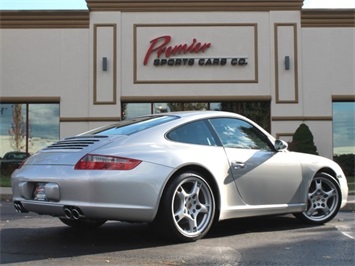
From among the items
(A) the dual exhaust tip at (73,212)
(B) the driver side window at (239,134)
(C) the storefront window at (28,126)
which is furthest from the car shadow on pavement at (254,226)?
(C) the storefront window at (28,126)

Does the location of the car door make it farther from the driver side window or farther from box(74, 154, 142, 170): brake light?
box(74, 154, 142, 170): brake light

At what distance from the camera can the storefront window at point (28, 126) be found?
17.3m

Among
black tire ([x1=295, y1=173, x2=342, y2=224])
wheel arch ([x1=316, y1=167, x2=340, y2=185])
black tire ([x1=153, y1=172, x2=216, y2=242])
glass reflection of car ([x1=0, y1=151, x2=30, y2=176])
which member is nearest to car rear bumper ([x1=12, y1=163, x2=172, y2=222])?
black tire ([x1=153, y1=172, x2=216, y2=242])

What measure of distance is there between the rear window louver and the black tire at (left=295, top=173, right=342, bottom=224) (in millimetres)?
2818

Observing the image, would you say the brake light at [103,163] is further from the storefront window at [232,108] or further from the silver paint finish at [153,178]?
the storefront window at [232,108]

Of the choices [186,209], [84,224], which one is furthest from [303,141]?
[186,209]

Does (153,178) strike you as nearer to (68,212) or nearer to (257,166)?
(68,212)

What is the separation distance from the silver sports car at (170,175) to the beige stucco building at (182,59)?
10.9 m

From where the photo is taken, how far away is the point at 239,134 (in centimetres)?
575

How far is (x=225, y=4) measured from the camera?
16922mm

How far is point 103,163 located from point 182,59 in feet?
41.3

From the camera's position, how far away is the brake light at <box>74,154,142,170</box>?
178 inches

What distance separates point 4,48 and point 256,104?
898cm

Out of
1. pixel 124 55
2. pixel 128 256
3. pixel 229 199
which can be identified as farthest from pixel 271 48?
pixel 128 256
